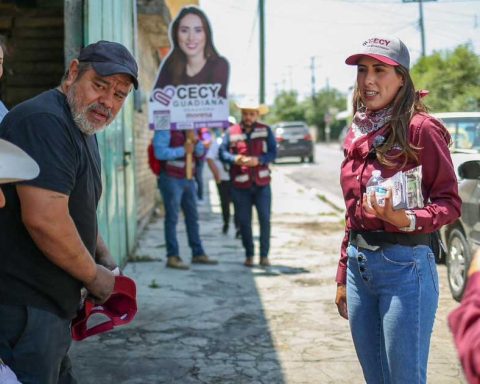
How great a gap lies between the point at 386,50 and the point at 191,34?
508 cm

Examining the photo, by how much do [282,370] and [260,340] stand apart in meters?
0.62

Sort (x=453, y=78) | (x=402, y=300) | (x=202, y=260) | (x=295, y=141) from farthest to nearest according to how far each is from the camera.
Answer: (x=295, y=141), (x=453, y=78), (x=202, y=260), (x=402, y=300)

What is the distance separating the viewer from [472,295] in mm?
1424

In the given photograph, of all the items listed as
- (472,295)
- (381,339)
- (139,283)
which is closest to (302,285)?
(139,283)

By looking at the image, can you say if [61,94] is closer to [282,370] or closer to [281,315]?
[282,370]

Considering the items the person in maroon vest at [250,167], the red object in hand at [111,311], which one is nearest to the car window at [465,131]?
the person in maroon vest at [250,167]

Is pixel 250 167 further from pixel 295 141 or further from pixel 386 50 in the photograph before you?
pixel 295 141

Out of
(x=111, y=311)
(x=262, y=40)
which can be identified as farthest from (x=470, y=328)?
(x=262, y=40)

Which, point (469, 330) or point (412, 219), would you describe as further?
point (412, 219)

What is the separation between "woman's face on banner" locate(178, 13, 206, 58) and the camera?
7.46 metres

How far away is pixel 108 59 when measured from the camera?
246 centimetres

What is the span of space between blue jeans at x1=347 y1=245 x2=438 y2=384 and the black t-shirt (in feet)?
3.73

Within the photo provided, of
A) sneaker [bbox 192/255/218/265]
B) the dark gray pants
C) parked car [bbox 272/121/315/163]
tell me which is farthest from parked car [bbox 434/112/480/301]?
parked car [bbox 272/121/315/163]

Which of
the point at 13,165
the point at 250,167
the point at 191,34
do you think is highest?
the point at 191,34
